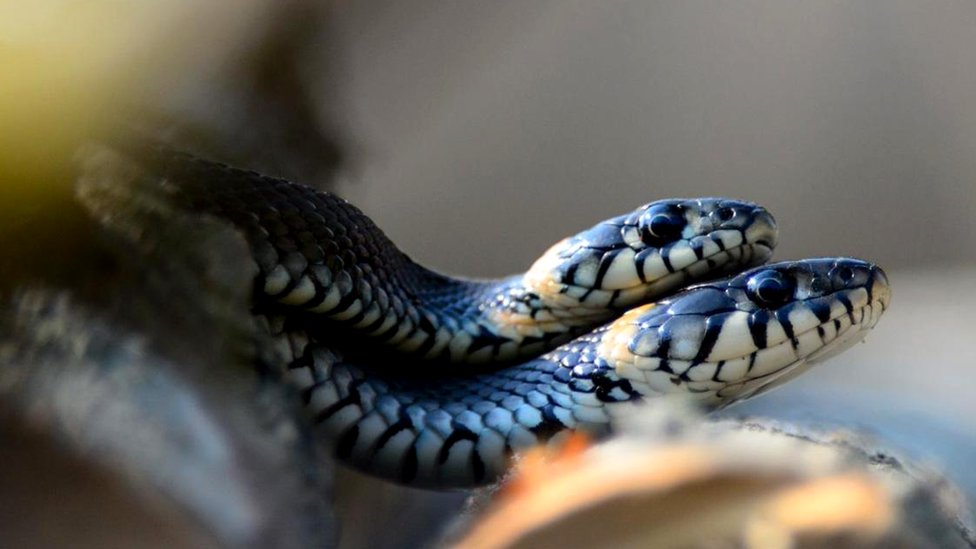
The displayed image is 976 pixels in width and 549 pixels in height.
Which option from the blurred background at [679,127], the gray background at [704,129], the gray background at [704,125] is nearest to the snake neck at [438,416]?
the blurred background at [679,127]

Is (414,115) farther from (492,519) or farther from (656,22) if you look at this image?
(492,519)

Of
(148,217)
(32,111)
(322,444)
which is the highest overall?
(32,111)

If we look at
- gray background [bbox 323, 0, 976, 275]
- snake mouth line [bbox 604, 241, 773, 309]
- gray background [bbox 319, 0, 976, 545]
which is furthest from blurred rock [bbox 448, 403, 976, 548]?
gray background [bbox 323, 0, 976, 275]

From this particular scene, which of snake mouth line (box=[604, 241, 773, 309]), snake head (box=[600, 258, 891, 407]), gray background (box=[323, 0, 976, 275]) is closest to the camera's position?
snake head (box=[600, 258, 891, 407])

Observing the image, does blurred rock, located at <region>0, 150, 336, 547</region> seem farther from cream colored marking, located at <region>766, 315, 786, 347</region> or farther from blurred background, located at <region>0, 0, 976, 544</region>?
blurred background, located at <region>0, 0, 976, 544</region>

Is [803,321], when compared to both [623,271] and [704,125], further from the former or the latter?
[704,125]

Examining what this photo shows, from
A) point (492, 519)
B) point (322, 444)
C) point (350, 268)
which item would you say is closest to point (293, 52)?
point (350, 268)

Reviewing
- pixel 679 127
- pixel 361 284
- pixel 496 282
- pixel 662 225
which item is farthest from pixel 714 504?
pixel 679 127
